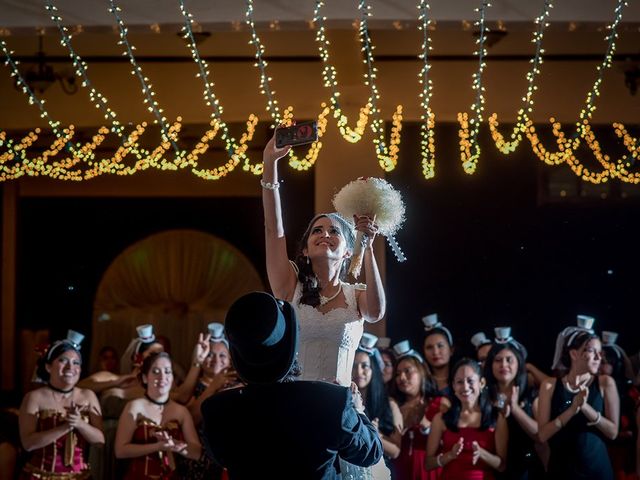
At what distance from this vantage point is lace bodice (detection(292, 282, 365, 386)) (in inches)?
143

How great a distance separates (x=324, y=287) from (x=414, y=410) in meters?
2.74

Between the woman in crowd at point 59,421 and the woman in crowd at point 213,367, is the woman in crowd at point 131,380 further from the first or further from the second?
the woman in crowd at point 59,421

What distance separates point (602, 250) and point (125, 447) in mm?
5699

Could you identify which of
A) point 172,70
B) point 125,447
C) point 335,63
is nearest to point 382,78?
point 335,63

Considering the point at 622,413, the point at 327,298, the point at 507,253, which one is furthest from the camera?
the point at 507,253

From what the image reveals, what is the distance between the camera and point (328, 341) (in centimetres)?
366

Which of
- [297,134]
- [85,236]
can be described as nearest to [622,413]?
[297,134]

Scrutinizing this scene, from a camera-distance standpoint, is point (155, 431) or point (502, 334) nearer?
point (155, 431)

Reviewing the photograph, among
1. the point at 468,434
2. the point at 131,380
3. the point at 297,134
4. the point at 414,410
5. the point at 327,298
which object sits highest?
the point at 297,134

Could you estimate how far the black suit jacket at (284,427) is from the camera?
2.76m

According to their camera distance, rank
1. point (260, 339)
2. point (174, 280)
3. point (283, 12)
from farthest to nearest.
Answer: point (174, 280) < point (283, 12) < point (260, 339)

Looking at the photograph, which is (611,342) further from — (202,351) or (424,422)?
(202,351)

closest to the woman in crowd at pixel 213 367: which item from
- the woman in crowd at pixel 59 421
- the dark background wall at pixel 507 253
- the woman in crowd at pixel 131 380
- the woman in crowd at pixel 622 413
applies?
the woman in crowd at pixel 131 380

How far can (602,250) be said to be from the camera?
9750mm
